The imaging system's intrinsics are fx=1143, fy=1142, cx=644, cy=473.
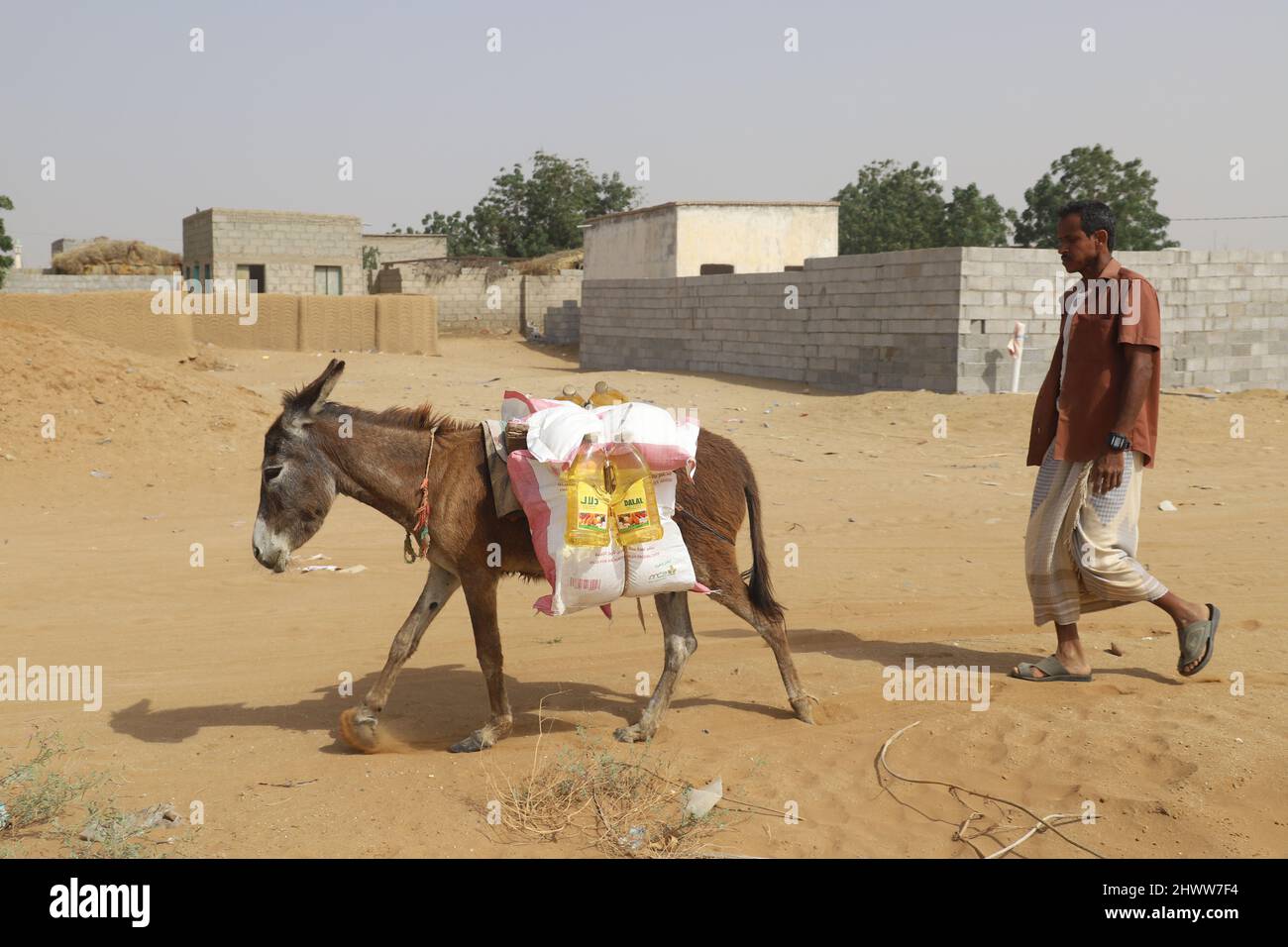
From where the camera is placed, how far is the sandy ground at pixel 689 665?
4355 mm

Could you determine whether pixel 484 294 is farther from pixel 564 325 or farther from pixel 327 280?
pixel 327 280

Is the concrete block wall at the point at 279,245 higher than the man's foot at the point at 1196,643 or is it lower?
higher

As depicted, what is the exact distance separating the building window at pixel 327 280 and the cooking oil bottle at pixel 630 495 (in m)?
32.1

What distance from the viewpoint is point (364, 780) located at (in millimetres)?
4785

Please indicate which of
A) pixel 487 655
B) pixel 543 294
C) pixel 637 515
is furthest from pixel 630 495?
pixel 543 294

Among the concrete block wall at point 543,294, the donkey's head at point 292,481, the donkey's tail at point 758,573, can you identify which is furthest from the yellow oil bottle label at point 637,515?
the concrete block wall at point 543,294

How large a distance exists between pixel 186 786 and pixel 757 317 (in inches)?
726

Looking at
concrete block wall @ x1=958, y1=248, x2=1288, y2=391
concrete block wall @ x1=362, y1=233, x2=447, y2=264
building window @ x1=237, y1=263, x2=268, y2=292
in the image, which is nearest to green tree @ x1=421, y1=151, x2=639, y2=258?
concrete block wall @ x1=362, y1=233, x2=447, y2=264

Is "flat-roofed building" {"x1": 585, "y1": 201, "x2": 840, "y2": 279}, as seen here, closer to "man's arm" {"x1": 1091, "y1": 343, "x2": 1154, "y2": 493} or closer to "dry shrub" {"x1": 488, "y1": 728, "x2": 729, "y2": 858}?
"man's arm" {"x1": 1091, "y1": 343, "x2": 1154, "y2": 493}

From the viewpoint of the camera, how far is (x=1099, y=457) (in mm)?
5516

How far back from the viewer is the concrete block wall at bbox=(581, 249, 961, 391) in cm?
1777

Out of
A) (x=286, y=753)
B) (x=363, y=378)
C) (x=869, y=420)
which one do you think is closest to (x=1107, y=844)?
(x=286, y=753)

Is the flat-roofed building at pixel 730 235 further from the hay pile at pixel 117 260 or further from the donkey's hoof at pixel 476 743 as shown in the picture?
the donkey's hoof at pixel 476 743

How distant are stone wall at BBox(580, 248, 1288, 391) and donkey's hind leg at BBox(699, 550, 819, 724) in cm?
1249
